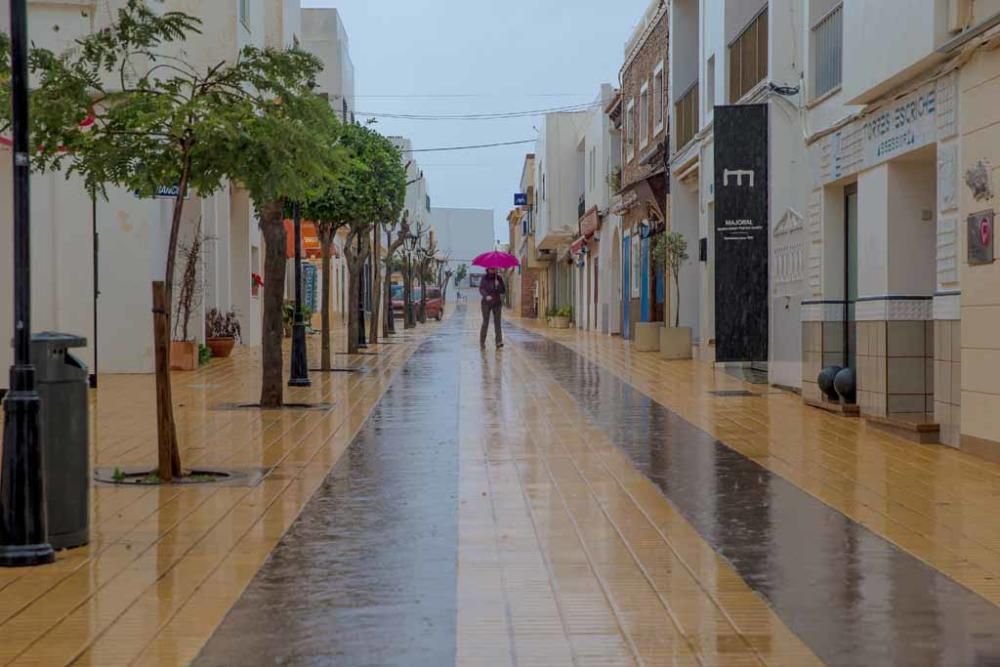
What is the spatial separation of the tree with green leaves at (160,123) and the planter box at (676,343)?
17086 mm

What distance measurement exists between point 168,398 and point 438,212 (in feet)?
446

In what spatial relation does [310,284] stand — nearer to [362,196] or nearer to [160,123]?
[362,196]

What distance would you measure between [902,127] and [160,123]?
691 cm

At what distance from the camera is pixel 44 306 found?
17641 mm

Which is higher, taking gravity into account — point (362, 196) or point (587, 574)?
point (362, 196)

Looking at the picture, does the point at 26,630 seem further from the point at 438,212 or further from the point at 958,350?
the point at 438,212

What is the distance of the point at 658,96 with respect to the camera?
3184 cm

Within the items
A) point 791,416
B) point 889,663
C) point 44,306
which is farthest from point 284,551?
point 44,306

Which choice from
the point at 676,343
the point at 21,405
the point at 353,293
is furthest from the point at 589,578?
the point at 353,293

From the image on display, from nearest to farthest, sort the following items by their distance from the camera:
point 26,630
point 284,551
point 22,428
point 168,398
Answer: point 26,630
point 22,428
point 284,551
point 168,398

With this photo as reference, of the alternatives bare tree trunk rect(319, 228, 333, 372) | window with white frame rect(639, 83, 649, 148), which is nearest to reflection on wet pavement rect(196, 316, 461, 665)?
bare tree trunk rect(319, 228, 333, 372)

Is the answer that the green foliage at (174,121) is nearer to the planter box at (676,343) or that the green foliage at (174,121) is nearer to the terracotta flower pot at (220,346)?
the terracotta flower pot at (220,346)

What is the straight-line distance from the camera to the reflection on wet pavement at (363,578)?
512cm

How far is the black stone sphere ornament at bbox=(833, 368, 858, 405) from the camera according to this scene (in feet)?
46.2
